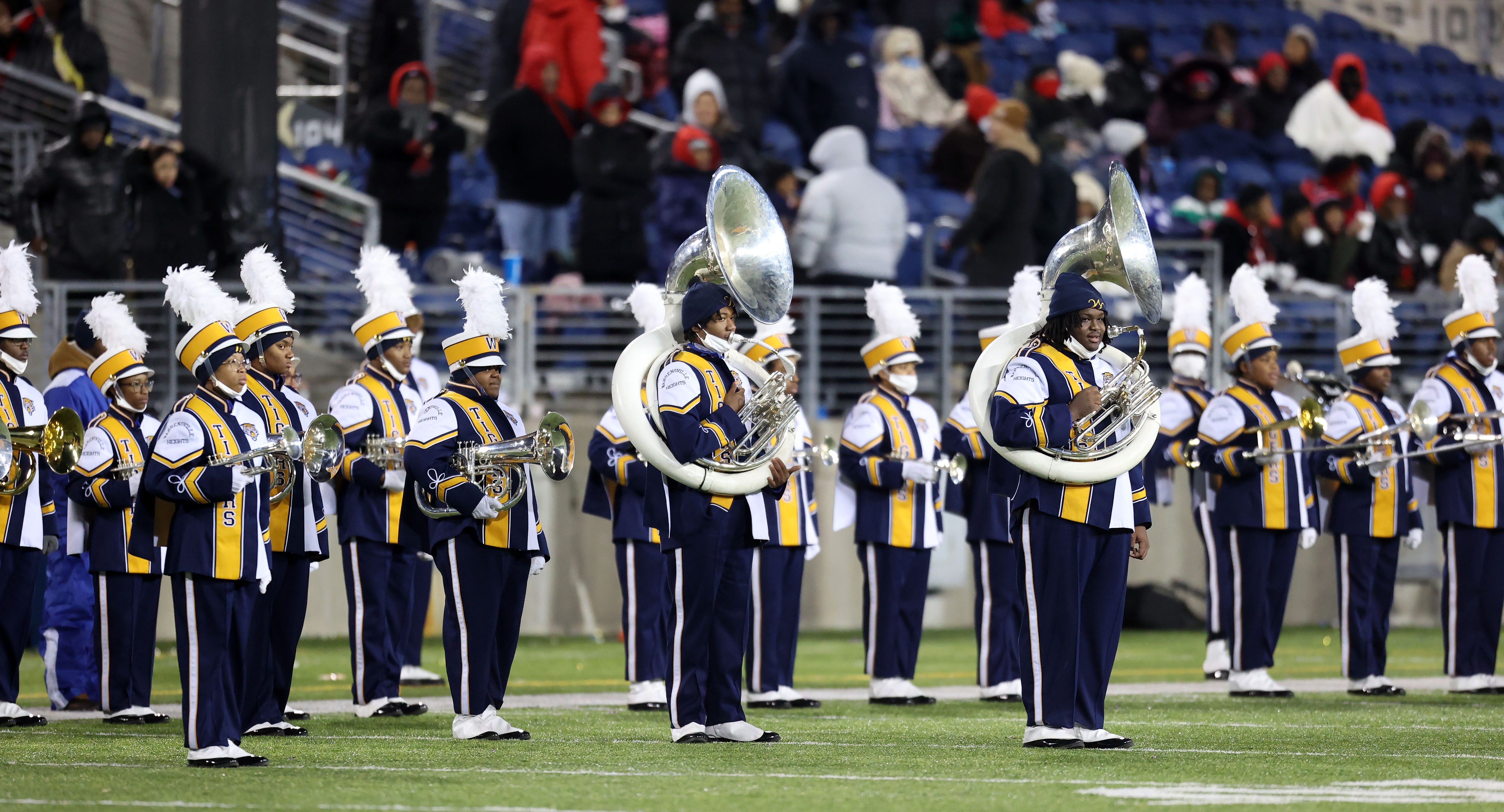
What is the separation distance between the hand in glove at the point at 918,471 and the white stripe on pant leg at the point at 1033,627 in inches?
115

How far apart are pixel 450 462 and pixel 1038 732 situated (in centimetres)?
269

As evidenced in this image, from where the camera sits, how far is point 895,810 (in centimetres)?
724

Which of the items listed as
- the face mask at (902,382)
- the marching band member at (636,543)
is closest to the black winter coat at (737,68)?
the face mask at (902,382)

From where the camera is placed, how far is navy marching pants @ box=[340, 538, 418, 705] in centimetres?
1104

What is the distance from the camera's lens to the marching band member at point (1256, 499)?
39.7 feet

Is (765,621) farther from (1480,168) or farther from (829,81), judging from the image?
(1480,168)

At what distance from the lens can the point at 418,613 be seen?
12945mm

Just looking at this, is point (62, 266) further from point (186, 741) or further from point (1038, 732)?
point (1038, 732)

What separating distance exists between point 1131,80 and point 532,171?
7.46 meters

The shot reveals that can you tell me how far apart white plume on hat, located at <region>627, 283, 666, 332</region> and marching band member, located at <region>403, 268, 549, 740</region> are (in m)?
2.14

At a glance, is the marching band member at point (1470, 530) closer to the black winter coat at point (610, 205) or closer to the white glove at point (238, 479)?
the black winter coat at point (610, 205)

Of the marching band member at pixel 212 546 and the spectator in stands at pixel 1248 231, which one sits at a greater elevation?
the spectator in stands at pixel 1248 231

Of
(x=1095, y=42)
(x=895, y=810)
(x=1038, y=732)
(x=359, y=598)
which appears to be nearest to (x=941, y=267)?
(x=1095, y=42)

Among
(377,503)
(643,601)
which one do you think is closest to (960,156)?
(643,601)
